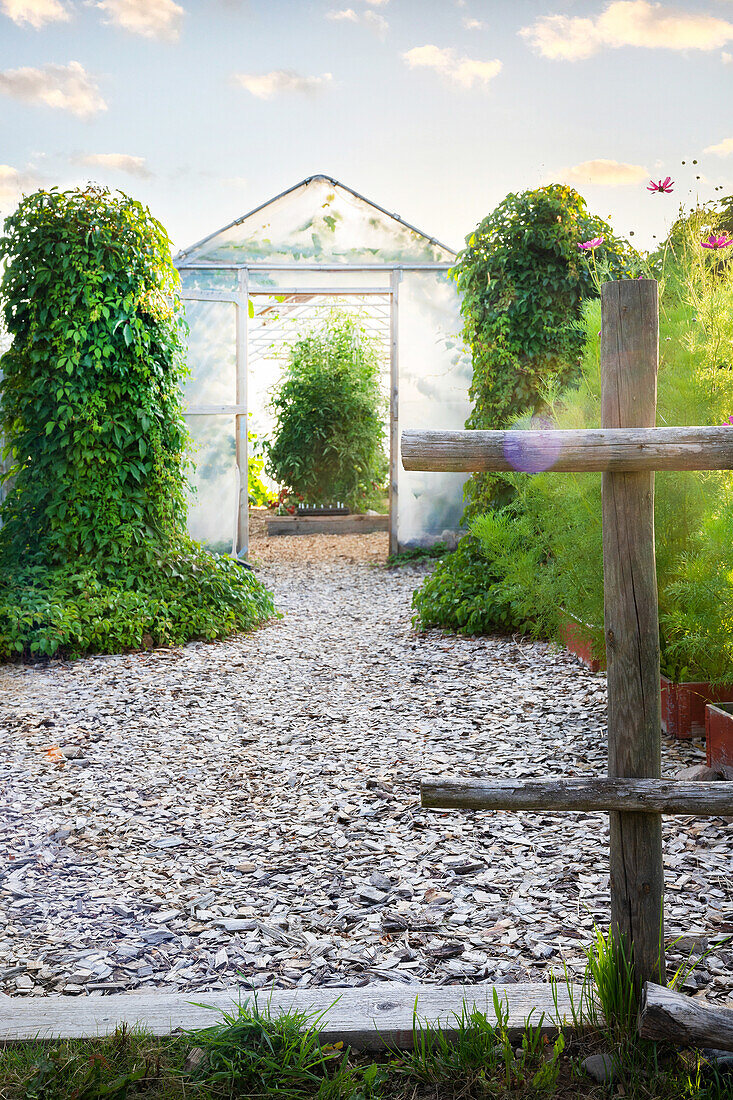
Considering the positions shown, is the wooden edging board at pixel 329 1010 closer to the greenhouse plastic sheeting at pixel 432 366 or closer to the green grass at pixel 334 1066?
the green grass at pixel 334 1066

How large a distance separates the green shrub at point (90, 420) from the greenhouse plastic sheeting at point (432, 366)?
3.31m

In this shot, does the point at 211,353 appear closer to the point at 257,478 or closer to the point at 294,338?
the point at 294,338

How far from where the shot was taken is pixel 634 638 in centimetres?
154

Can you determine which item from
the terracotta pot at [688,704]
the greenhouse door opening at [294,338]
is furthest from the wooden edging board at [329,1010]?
the greenhouse door opening at [294,338]

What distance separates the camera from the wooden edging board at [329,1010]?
152 cm

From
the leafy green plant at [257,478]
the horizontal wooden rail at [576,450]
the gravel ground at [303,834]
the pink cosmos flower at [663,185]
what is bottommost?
the gravel ground at [303,834]

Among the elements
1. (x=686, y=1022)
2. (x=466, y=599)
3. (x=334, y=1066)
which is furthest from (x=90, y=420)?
(x=686, y=1022)

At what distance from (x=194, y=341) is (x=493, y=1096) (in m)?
7.22

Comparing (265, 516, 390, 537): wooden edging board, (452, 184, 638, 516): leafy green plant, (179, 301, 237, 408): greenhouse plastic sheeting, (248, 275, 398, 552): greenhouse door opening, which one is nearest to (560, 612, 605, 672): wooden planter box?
(452, 184, 638, 516): leafy green plant

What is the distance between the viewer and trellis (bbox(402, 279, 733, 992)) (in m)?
1.50

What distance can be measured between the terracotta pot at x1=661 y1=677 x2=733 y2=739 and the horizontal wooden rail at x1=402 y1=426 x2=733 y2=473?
179cm

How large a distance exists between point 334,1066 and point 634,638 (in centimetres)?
95

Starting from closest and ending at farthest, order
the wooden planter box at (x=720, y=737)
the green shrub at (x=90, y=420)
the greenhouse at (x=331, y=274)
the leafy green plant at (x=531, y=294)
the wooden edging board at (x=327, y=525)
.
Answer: the wooden planter box at (x=720, y=737) → the green shrub at (x=90, y=420) → the leafy green plant at (x=531, y=294) → the greenhouse at (x=331, y=274) → the wooden edging board at (x=327, y=525)

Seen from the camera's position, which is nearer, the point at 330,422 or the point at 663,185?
the point at 663,185
